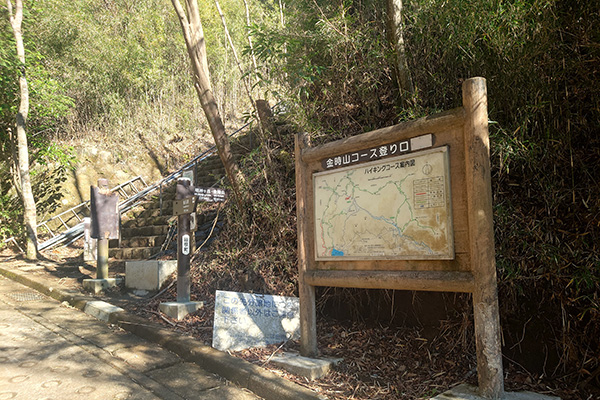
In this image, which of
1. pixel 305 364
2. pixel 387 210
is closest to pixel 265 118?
pixel 387 210

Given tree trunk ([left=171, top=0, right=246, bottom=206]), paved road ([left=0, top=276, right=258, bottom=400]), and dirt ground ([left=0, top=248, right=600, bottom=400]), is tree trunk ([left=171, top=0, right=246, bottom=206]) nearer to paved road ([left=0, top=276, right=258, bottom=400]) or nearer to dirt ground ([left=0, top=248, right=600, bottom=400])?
dirt ground ([left=0, top=248, right=600, bottom=400])

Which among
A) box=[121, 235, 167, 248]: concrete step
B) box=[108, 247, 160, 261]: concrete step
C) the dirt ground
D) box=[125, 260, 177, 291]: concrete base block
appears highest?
box=[121, 235, 167, 248]: concrete step

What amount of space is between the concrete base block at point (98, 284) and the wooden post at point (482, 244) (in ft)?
18.4

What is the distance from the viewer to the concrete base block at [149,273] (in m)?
5.92

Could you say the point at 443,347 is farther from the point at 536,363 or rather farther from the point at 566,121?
the point at 566,121

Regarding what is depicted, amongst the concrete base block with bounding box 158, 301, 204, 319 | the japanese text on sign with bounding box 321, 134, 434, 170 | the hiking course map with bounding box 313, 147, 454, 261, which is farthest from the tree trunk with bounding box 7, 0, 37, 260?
the japanese text on sign with bounding box 321, 134, 434, 170

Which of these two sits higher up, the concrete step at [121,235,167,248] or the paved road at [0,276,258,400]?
the concrete step at [121,235,167,248]

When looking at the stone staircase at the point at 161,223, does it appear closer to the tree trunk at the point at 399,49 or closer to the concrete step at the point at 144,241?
the concrete step at the point at 144,241

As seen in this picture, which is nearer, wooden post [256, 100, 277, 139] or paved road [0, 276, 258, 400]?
paved road [0, 276, 258, 400]

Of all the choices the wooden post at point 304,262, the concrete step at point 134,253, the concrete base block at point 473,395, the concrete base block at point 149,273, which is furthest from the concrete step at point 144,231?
the concrete base block at point 473,395

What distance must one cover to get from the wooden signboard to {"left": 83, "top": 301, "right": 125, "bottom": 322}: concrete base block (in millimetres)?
2718

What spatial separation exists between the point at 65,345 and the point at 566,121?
4761mm

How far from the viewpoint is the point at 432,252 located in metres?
2.82

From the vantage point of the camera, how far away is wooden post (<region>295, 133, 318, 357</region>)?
3.57 m
